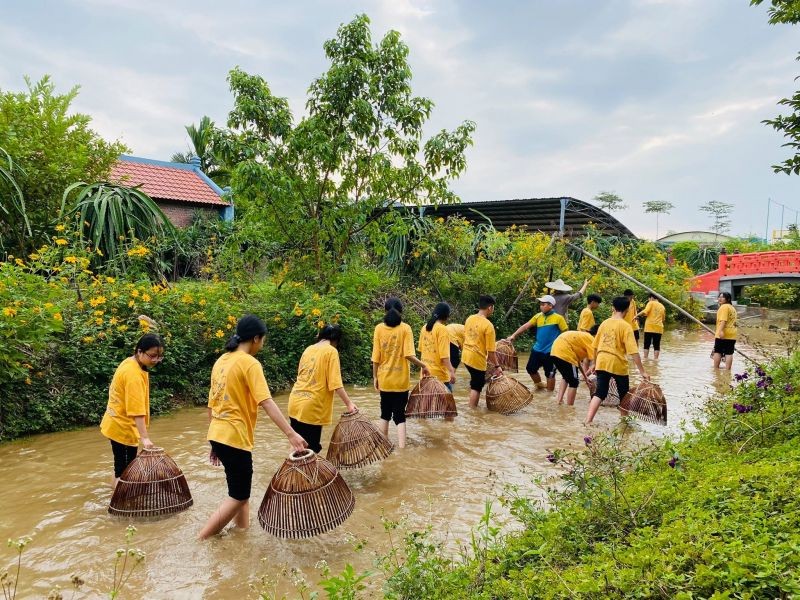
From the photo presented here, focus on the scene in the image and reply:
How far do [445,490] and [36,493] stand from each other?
3.82 metres

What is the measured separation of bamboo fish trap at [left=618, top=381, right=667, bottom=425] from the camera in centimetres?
698

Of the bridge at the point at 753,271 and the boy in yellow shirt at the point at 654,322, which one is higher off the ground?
the bridge at the point at 753,271

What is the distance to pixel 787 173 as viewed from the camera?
6.07 metres

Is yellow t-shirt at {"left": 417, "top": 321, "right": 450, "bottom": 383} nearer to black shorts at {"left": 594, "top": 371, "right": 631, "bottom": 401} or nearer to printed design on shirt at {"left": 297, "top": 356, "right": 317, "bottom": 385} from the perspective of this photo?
black shorts at {"left": 594, "top": 371, "right": 631, "bottom": 401}

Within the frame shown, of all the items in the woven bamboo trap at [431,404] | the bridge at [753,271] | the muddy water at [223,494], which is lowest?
the muddy water at [223,494]

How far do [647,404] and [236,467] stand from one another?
5.19m

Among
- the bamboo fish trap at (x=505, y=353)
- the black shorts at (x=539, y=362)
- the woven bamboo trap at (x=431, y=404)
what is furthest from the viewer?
the bamboo fish trap at (x=505, y=353)

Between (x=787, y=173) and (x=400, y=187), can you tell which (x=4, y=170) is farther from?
(x=787, y=173)

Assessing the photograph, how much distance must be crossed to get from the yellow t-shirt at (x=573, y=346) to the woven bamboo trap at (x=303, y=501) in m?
5.12

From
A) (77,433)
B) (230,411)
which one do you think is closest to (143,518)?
(230,411)

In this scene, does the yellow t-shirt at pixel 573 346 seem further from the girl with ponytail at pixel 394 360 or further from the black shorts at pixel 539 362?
the girl with ponytail at pixel 394 360

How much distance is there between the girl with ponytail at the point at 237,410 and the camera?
400cm

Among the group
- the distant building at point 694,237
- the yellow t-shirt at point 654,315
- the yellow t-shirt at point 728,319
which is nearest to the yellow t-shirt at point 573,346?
the yellow t-shirt at point 728,319

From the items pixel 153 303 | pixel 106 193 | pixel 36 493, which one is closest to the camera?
pixel 36 493
